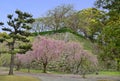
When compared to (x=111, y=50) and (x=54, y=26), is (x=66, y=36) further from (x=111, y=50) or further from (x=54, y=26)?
(x=111, y=50)

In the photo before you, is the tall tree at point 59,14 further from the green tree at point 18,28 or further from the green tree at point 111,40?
the green tree at point 111,40

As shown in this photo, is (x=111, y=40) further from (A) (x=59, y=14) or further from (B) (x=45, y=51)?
(A) (x=59, y=14)

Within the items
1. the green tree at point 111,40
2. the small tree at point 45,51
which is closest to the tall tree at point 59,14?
the small tree at point 45,51

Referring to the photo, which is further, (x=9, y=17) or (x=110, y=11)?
Result: (x=9, y=17)

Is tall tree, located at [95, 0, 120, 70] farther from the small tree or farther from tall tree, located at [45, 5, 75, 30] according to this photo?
tall tree, located at [45, 5, 75, 30]

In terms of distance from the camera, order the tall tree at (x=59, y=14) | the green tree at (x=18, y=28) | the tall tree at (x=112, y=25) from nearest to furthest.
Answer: the tall tree at (x=112, y=25) → the green tree at (x=18, y=28) → the tall tree at (x=59, y=14)

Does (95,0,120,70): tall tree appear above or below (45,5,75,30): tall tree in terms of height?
below

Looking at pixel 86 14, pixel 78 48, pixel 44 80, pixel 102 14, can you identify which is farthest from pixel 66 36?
pixel 102 14

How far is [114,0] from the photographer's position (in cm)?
1133

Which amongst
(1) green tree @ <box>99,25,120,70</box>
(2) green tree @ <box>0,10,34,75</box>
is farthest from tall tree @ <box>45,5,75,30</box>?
(1) green tree @ <box>99,25,120,70</box>

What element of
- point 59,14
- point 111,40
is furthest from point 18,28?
point 59,14

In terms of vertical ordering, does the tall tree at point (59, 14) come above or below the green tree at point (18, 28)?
above

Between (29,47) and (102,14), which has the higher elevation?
(102,14)

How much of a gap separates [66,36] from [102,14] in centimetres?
3517
